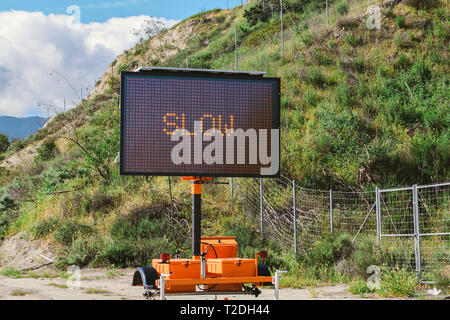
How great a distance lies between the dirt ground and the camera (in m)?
8.55

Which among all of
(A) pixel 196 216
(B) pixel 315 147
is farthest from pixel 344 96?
(A) pixel 196 216

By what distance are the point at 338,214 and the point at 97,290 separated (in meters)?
7.25

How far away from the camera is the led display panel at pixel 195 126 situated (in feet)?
22.6

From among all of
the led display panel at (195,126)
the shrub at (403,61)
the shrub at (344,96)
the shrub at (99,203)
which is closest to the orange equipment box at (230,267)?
the led display panel at (195,126)

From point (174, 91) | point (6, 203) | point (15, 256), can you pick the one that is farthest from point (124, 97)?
point (6, 203)

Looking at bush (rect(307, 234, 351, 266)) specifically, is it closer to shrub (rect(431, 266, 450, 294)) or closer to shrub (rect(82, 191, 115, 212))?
shrub (rect(431, 266, 450, 294))

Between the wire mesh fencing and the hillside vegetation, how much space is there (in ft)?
2.06

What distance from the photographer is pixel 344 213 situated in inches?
569

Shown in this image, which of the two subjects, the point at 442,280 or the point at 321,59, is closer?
the point at 442,280

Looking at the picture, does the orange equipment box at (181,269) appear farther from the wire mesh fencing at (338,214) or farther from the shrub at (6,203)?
the shrub at (6,203)

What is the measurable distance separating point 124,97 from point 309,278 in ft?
21.0

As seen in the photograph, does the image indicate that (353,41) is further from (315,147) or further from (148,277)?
(148,277)

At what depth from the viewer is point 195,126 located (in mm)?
6957

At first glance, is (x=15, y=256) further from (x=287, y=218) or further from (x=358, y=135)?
(x=358, y=135)
